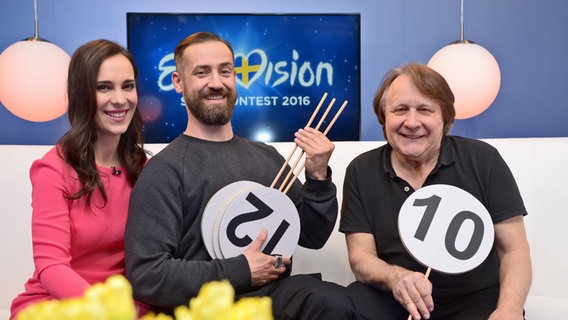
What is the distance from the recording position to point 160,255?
5.36 feet

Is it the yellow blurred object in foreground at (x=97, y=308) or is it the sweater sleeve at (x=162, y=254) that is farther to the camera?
the sweater sleeve at (x=162, y=254)

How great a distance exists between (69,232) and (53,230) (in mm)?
39

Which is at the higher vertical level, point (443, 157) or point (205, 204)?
point (443, 157)

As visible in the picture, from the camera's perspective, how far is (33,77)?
3.20 metres

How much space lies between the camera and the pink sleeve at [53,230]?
1.53 metres

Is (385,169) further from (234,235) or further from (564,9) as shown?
(564,9)

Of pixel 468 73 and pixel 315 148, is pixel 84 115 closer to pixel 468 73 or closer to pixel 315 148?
pixel 315 148

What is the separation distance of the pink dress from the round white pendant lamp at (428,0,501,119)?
2079 mm

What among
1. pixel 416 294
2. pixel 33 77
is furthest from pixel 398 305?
pixel 33 77

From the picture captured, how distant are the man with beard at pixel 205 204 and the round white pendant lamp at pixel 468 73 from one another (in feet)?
5.56

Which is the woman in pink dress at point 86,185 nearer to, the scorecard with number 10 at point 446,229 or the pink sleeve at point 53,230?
the pink sleeve at point 53,230

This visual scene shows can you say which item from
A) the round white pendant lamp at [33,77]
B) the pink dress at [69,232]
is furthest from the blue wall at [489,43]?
the pink dress at [69,232]

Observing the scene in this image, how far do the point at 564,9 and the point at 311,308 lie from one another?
10.3ft

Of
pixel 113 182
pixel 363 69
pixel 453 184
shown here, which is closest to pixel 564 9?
pixel 363 69
